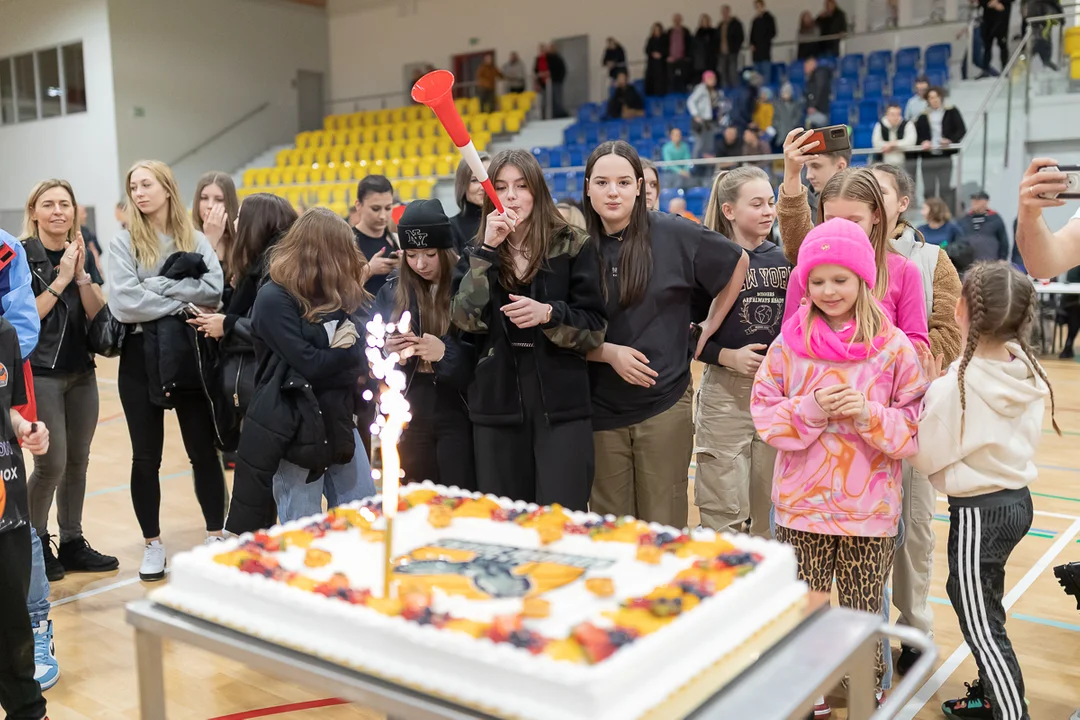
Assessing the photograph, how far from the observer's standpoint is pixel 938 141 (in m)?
9.63

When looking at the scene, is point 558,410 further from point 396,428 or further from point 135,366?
point 135,366

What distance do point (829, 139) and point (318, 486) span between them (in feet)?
6.85

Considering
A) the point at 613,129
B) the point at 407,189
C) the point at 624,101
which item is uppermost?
the point at 624,101

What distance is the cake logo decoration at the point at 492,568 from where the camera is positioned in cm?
166

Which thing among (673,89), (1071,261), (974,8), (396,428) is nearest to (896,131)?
(974,8)

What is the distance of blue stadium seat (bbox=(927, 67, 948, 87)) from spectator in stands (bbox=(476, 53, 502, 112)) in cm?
749

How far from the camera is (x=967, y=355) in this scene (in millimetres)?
2381

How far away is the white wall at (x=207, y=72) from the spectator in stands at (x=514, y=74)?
462 cm

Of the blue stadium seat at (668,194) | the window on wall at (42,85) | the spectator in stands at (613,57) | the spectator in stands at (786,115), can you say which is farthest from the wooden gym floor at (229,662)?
the window on wall at (42,85)

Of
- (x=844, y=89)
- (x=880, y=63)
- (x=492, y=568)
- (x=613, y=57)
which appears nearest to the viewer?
(x=492, y=568)

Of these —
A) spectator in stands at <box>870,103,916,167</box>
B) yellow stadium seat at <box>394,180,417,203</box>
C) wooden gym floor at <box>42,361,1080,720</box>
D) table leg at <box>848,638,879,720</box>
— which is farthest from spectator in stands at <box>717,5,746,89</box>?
table leg at <box>848,638,879,720</box>

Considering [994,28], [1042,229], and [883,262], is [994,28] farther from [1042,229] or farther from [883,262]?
[1042,229]

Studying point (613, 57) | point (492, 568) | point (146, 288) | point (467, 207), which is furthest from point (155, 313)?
point (613, 57)

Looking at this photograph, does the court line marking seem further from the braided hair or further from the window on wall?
the window on wall
